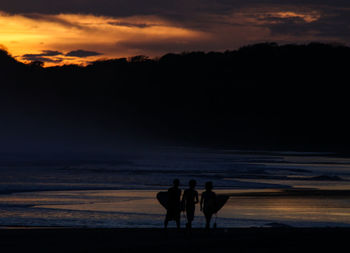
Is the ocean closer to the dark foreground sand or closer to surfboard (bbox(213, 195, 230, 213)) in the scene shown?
the dark foreground sand

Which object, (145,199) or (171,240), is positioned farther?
(145,199)

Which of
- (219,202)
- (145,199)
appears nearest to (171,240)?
(219,202)

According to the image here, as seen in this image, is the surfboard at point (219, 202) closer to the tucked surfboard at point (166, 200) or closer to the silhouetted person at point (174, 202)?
the tucked surfboard at point (166, 200)

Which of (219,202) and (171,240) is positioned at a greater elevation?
A: (219,202)

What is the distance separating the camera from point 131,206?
24297 mm

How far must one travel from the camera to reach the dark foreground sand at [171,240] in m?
14.3

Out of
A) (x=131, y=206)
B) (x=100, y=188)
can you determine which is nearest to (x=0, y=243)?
(x=131, y=206)

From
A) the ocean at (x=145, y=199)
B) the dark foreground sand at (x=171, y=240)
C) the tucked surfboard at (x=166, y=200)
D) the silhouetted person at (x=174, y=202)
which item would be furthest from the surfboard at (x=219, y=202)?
the ocean at (x=145, y=199)

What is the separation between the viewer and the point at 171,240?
615 inches

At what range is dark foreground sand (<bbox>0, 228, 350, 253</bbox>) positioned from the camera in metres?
14.3

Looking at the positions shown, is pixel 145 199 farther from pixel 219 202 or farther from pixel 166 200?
pixel 166 200

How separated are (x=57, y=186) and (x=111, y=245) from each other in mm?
18729

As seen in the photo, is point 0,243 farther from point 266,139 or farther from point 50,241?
point 266,139

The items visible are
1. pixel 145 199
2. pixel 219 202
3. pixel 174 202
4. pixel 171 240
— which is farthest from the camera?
pixel 145 199
